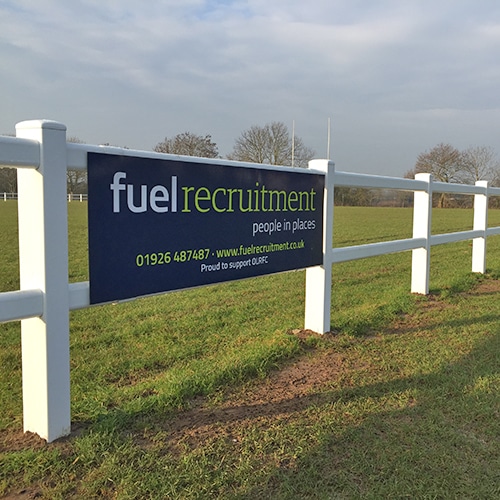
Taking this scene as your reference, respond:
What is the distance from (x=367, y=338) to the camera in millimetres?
4531

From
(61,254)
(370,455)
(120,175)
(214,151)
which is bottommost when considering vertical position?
(370,455)

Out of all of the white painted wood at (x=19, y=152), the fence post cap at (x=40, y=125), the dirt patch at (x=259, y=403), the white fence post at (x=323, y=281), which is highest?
the fence post cap at (x=40, y=125)

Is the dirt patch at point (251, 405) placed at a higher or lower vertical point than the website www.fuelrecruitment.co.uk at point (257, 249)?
lower

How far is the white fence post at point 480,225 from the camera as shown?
7938 mm

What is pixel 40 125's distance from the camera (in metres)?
2.46

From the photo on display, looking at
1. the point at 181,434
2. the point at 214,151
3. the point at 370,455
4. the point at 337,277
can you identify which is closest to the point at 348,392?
the point at 370,455

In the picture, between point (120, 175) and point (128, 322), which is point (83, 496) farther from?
point (128, 322)

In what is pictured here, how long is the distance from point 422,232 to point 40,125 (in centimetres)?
514

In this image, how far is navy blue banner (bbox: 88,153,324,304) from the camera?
9.18 feet

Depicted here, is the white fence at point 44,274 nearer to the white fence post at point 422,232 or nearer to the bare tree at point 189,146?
the white fence post at point 422,232

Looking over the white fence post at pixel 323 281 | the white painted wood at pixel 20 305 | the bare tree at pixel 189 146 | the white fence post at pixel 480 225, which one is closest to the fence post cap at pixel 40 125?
the white painted wood at pixel 20 305

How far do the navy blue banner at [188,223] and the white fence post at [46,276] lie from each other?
7.7 inches

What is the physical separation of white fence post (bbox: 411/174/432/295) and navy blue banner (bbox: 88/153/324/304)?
7.90 feet

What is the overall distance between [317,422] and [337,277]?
5.30m
